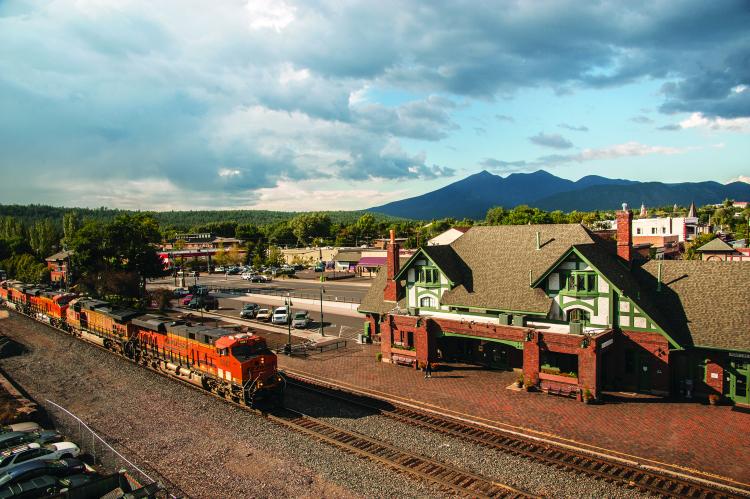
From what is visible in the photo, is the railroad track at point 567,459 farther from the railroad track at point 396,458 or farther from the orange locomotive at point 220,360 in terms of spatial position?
the orange locomotive at point 220,360

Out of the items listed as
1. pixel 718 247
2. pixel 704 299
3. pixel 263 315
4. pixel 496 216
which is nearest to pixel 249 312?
pixel 263 315

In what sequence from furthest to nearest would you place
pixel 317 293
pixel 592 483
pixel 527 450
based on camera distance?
pixel 317 293, pixel 527 450, pixel 592 483

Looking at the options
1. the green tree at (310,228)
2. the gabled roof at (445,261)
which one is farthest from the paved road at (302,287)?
the green tree at (310,228)

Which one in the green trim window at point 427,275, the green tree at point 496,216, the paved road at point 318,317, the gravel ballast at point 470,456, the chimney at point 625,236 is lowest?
the paved road at point 318,317

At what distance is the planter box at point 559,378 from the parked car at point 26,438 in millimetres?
26175

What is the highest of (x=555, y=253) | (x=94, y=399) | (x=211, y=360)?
(x=555, y=253)

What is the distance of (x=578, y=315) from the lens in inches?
1204

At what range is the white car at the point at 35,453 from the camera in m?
19.4

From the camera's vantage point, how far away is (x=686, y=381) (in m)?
27.3

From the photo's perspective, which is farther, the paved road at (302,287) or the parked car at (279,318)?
the paved road at (302,287)

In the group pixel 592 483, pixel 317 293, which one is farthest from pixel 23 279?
pixel 592 483

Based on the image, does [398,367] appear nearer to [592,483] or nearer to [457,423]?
[457,423]

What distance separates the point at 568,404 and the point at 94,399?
29.2m

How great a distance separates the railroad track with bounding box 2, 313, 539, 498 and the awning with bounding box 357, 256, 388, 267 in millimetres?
76066
